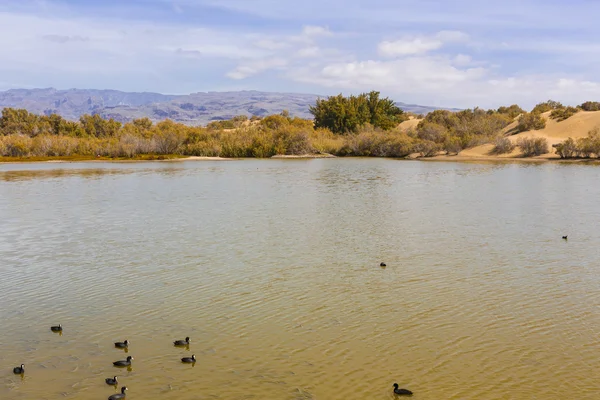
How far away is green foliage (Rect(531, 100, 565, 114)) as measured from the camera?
7939 centimetres

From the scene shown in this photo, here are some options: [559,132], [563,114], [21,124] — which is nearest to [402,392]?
[559,132]

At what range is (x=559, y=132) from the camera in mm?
65250

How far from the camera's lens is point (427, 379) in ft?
27.7

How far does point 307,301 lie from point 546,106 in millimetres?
81098

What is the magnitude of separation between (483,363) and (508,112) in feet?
303

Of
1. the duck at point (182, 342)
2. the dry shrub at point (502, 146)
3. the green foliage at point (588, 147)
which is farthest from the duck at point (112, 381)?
the dry shrub at point (502, 146)

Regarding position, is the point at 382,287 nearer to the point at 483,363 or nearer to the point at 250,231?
the point at 483,363

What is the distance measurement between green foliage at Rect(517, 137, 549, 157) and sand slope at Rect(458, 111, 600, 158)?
0.75 m

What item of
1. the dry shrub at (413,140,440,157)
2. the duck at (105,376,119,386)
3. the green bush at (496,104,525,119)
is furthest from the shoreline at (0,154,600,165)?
the duck at (105,376,119,386)

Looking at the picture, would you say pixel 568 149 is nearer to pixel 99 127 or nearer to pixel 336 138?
pixel 336 138

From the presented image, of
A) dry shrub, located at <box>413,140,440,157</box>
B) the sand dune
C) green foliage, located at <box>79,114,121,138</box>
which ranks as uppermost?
the sand dune

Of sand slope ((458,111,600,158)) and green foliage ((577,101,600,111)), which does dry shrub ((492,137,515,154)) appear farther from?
green foliage ((577,101,600,111))

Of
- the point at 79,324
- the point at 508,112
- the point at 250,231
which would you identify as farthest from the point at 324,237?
the point at 508,112

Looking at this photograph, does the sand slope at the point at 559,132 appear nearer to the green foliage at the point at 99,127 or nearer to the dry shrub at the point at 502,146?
the dry shrub at the point at 502,146
